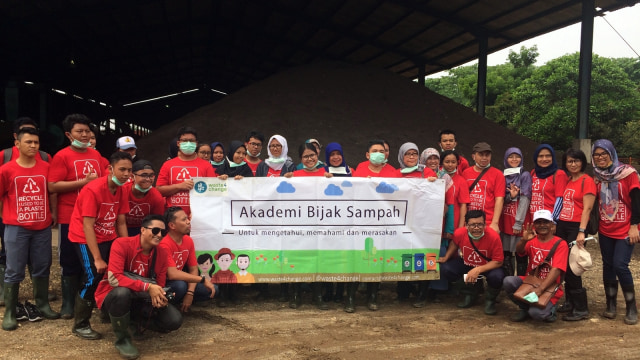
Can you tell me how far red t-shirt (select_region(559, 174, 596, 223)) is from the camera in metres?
4.25

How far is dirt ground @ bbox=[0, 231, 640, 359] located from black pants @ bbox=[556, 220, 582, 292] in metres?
0.38

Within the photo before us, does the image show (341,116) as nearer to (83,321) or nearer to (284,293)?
(284,293)

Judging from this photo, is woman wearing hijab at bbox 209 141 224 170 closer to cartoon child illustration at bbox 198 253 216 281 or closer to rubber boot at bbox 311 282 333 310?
cartoon child illustration at bbox 198 253 216 281

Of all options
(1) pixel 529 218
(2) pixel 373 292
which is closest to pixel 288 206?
(2) pixel 373 292

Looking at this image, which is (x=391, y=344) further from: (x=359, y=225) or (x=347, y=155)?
(x=347, y=155)

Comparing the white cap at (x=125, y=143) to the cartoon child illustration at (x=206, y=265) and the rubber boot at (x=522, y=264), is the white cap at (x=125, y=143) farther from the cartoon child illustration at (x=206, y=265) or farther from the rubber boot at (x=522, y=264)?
the rubber boot at (x=522, y=264)

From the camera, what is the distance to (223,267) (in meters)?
4.25

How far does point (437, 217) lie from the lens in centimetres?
448

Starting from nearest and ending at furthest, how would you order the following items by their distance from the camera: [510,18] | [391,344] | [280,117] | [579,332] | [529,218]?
[391,344]
[579,332]
[529,218]
[280,117]
[510,18]

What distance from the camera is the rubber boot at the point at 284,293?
4713 millimetres

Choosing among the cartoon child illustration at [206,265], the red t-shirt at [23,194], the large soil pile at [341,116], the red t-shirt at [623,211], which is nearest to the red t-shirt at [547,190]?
the red t-shirt at [623,211]

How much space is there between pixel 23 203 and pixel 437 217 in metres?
4.03

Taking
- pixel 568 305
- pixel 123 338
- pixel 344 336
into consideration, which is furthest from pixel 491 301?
pixel 123 338

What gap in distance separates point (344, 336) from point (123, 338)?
184cm
